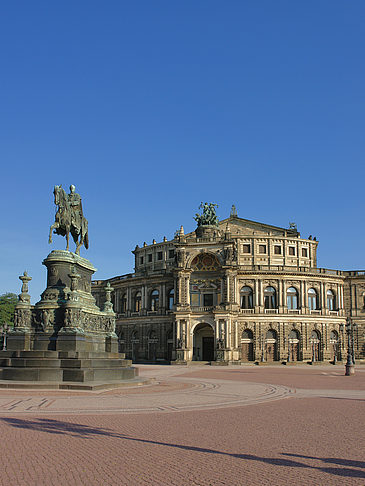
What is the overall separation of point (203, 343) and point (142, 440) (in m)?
66.5

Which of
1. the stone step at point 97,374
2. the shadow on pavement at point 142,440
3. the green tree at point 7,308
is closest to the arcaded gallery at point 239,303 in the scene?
the green tree at point 7,308

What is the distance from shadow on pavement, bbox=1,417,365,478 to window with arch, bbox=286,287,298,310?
2616 inches

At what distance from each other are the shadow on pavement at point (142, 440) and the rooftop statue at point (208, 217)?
68143 mm

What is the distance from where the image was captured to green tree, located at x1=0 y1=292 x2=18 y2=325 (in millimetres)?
88062

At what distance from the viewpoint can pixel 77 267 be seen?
85.8ft

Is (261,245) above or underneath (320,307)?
above

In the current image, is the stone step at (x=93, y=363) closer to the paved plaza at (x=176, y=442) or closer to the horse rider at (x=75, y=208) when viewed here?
the paved plaza at (x=176, y=442)

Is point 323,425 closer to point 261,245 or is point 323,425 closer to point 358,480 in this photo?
point 358,480

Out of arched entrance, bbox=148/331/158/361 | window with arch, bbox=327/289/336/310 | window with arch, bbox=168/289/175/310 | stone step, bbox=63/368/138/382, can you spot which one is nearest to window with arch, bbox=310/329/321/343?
window with arch, bbox=327/289/336/310

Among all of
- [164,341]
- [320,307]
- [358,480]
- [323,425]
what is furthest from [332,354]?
[358,480]

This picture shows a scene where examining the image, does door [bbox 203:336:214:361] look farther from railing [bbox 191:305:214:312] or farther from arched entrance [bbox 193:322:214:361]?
railing [bbox 191:305:214:312]

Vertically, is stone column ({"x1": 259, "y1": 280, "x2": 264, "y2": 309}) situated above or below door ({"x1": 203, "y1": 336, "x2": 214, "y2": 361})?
above

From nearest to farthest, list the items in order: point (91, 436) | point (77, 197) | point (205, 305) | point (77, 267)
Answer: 1. point (91, 436)
2. point (77, 267)
3. point (77, 197)
4. point (205, 305)

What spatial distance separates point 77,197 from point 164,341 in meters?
52.3
